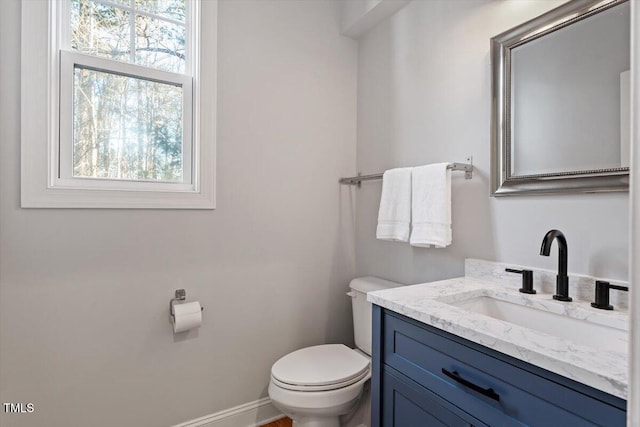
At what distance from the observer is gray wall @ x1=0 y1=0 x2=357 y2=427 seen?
1349 mm

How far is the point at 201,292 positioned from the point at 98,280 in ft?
1.45

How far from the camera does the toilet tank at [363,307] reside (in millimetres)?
1765

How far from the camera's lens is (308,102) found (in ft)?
6.53

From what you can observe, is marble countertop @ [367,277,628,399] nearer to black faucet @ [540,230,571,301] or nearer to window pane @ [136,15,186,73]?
black faucet @ [540,230,571,301]

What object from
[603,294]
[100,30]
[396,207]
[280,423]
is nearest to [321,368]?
[280,423]

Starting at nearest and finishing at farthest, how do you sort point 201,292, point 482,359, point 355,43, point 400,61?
point 482,359
point 201,292
point 400,61
point 355,43

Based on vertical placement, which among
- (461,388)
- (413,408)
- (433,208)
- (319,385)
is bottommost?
(319,385)

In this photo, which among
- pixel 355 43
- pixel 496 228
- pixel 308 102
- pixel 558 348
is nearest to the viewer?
pixel 558 348

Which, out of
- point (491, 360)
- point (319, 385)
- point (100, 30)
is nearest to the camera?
point (491, 360)

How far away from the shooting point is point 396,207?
1660 mm

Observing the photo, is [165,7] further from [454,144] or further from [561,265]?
[561,265]

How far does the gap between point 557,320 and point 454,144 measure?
0.82m

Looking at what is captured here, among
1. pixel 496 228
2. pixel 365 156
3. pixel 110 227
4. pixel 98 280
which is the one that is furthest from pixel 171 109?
pixel 496 228

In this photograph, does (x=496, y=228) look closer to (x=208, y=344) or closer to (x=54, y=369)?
(x=208, y=344)
